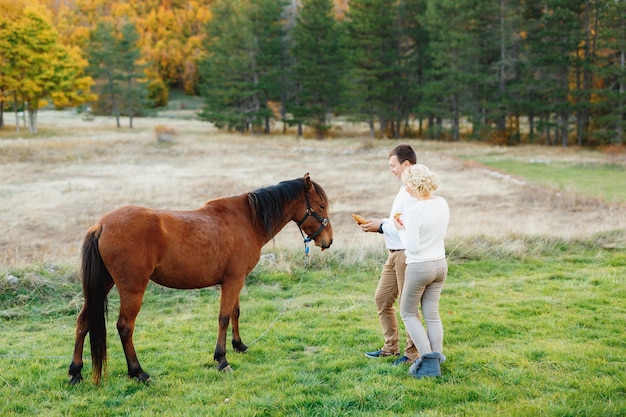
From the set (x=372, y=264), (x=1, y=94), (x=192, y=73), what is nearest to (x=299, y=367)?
(x=372, y=264)

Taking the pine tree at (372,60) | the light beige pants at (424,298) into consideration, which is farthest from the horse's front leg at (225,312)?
the pine tree at (372,60)

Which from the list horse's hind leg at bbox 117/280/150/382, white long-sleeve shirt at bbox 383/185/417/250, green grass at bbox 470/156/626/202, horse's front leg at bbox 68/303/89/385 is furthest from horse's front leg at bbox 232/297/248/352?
green grass at bbox 470/156/626/202

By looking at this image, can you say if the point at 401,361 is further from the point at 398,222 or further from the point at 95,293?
the point at 95,293

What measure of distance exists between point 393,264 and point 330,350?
1161 mm

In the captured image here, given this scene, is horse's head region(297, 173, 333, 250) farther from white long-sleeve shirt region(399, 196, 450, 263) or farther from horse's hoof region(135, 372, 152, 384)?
horse's hoof region(135, 372, 152, 384)

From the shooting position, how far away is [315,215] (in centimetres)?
543

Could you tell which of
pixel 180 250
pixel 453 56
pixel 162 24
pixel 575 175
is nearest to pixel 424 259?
pixel 180 250

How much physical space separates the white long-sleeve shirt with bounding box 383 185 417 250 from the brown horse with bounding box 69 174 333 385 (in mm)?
940

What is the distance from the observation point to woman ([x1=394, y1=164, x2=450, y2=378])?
4207mm

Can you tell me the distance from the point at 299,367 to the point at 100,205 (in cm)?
1508

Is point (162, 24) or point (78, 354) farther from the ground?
point (162, 24)

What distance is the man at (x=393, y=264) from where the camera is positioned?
4.61 metres

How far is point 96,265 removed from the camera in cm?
440

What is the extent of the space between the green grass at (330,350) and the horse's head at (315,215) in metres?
1.14
